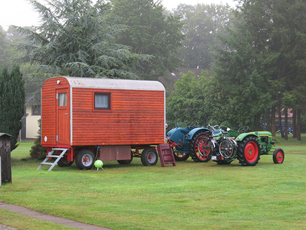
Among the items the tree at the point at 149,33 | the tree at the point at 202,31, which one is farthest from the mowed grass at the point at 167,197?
the tree at the point at 202,31

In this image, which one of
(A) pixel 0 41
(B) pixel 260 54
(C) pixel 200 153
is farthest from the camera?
(A) pixel 0 41

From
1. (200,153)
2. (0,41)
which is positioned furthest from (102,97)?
(0,41)

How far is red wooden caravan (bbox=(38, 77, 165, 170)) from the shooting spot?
1712 cm

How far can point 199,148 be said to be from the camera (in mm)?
20562

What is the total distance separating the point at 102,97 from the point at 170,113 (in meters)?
22.1

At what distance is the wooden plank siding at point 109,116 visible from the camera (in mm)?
17109

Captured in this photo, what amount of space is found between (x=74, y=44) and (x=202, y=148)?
8.34 m

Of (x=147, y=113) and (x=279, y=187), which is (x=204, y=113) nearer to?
(x=147, y=113)

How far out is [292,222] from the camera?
7.92m

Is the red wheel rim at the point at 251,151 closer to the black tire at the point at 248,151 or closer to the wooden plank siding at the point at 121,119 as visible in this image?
the black tire at the point at 248,151

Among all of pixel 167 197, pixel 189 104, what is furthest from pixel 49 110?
pixel 189 104

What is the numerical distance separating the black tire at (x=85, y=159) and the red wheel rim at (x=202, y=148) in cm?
507

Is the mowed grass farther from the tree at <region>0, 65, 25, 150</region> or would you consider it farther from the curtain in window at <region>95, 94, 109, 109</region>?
the tree at <region>0, 65, 25, 150</region>

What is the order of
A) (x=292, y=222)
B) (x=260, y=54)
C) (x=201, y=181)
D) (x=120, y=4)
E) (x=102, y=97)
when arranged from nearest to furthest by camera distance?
1. (x=292, y=222)
2. (x=201, y=181)
3. (x=102, y=97)
4. (x=260, y=54)
5. (x=120, y=4)
